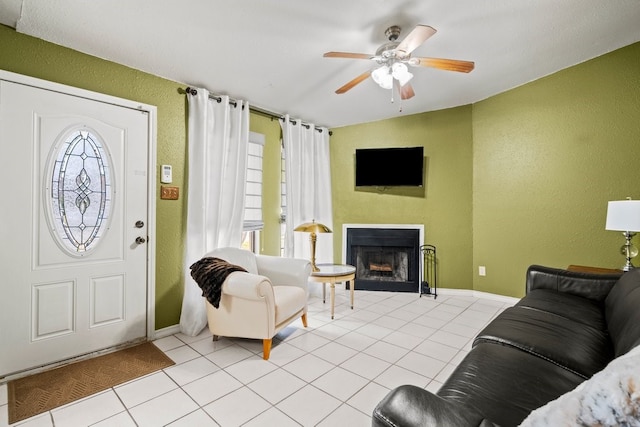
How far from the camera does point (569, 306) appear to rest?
2.03 m

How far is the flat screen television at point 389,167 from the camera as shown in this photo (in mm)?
4152

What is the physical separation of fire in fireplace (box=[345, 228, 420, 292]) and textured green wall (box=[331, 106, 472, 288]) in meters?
0.19

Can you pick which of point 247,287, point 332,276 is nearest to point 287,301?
point 247,287

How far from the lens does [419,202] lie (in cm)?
426

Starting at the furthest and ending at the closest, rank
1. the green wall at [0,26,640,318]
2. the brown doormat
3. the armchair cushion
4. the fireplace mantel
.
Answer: the fireplace mantel, the green wall at [0,26,640,318], the armchair cushion, the brown doormat

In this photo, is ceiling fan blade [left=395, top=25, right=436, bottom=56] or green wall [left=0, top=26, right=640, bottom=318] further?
green wall [left=0, top=26, right=640, bottom=318]

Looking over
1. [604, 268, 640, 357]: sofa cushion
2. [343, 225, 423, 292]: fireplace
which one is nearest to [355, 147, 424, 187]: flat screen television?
[343, 225, 423, 292]: fireplace

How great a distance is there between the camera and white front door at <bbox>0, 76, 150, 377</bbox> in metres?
2.11

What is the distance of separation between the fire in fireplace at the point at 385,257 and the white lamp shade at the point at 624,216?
210 centimetres

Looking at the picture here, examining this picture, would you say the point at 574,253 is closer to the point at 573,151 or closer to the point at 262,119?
the point at 573,151

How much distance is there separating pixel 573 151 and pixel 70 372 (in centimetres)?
498

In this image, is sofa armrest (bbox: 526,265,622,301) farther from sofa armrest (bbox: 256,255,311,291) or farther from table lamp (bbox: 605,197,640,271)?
sofa armrest (bbox: 256,255,311,291)

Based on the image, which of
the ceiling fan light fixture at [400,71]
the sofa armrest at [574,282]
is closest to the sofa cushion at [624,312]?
the sofa armrest at [574,282]

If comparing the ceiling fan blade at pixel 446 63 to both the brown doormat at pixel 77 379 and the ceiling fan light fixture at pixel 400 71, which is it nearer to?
the ceiling fan light fixture at pixel 400 71
